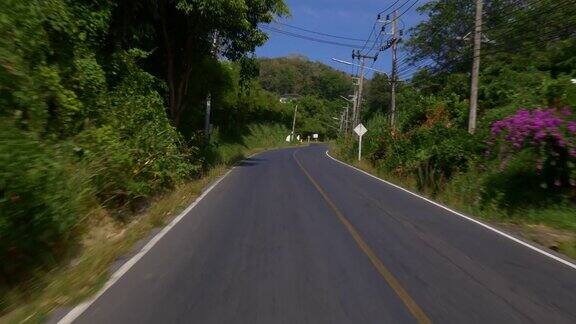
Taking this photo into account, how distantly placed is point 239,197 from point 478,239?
7.91 metres

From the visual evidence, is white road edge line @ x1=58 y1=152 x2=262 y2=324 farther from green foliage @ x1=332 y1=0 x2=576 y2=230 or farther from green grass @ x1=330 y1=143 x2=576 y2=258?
green foliage @ x1=332 y1=0 x2=576 y2=230

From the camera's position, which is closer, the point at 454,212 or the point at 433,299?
the point at 433,299

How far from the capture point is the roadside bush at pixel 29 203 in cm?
736

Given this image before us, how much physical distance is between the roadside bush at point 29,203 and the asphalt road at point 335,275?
4.03 feet

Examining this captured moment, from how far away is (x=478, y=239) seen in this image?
11.8 metres

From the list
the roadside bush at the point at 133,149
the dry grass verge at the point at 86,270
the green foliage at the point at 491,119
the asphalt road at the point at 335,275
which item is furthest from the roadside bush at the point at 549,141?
the roadside bush at the point at 133,149

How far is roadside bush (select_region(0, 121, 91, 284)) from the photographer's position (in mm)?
7363

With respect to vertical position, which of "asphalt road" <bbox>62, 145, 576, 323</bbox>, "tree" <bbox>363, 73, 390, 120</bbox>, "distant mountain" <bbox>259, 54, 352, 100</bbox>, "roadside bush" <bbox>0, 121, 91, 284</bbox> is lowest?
"asphalt road" <bbox>62, 145, 576, 323</bbox>

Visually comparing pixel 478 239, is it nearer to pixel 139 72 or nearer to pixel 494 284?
pixel 494 284

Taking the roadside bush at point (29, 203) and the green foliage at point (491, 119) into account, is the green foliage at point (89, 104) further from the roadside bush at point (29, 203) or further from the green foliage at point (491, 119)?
the green foliage at point (491, 119)

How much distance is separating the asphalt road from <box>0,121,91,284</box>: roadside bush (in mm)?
1228

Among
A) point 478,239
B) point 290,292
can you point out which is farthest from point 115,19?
point 290,292

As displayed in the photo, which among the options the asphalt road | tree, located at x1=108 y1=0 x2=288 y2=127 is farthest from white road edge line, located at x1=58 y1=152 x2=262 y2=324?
tree, located at x1=108 y1=0 x2=288 y2=127

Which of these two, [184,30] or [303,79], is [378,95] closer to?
[184,30]
